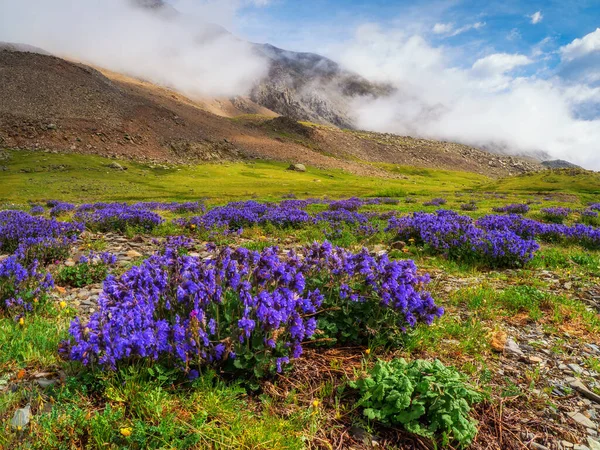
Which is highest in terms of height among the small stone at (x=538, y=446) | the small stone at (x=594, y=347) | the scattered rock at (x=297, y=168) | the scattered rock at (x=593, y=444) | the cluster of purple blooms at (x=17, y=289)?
the scattered rock at (x=297, y=168)

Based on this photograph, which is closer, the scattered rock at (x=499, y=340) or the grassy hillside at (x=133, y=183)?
the scattered rock at (x=499, y=340)

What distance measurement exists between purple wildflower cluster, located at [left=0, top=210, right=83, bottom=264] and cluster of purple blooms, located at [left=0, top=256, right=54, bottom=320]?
139 centimetres

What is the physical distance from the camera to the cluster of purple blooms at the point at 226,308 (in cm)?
321

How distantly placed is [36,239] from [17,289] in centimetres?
330

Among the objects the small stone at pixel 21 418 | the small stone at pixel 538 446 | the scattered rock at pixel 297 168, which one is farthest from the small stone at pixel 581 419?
the scattered rock at pixel 297 168

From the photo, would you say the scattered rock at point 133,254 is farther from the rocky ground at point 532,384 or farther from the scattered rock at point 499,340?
the scattered rock at point 499,340

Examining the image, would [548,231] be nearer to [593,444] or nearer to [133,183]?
[593,444]

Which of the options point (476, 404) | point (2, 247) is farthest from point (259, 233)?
point (476, 404)

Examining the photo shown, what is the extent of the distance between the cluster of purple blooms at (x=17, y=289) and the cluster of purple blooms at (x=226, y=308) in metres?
2.09

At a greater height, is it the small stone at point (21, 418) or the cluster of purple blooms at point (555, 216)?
the cluster of purple blooms at point (555, 216)

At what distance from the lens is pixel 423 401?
317 centimetres

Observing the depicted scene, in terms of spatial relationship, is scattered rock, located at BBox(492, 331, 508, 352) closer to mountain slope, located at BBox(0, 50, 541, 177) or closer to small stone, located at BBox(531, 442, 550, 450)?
small stone, located at BBox(531, 442, 550, 450)

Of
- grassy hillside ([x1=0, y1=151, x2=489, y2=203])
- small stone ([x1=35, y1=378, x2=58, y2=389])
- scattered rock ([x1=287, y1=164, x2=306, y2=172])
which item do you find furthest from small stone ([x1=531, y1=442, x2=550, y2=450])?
scattered rock ([x1=287, y1=164, x2=306, y2=172])

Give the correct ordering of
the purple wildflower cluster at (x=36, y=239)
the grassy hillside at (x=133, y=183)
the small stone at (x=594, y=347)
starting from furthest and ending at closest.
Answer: the grassy hillside at (x=133, y=183) < the purple wildflower cluster at (x=36, y=239) < the small stone at (x=594, y=347)
